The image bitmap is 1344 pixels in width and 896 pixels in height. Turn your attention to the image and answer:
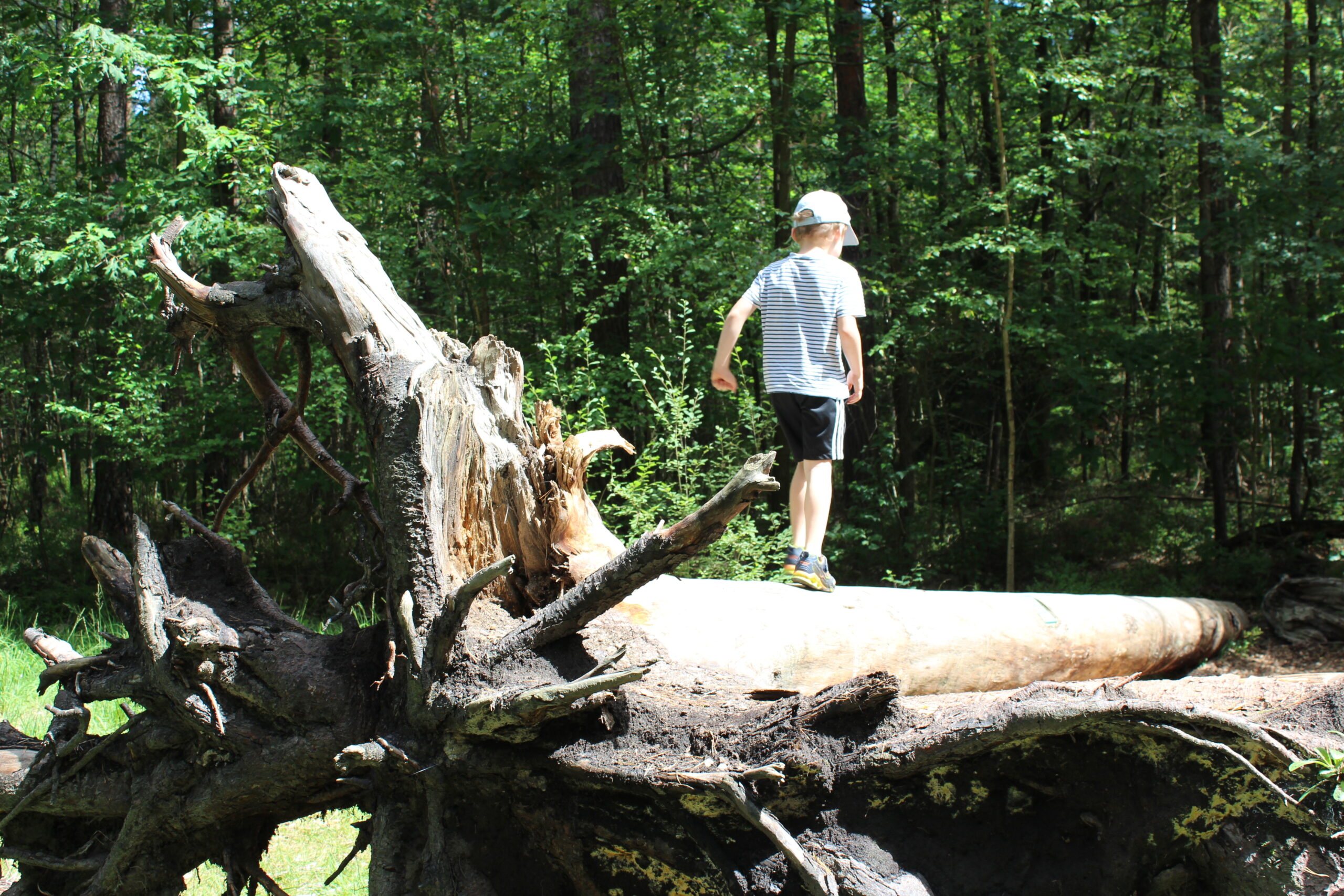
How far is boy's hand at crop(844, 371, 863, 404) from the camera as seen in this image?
4.29 m

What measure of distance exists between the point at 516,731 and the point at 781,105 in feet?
24.0

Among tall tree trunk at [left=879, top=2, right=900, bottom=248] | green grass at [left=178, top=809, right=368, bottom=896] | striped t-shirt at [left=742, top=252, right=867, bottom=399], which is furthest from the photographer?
tall tree trunk at [left=879, top=2, right=900, bottom=248]

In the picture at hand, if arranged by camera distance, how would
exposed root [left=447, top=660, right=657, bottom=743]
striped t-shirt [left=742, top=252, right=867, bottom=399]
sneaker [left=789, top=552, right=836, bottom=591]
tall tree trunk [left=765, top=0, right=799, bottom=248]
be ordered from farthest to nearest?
tall tree trunk [left=765, top=0, right=799, bottom=248]
striped t-shirt [left=742, top=252, right=867, bottom=399]
sneaker [left=789, top=552, right=836, bottom=591]
exposed root [left=447, top=660, right=657, bottom=743]

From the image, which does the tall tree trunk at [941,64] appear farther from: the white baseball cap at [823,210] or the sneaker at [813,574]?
the sneaker at [813,574]

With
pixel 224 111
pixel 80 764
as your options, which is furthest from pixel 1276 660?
pixel 224 111

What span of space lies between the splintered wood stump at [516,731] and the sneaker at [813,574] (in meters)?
0.59

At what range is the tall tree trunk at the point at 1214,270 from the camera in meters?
6.91

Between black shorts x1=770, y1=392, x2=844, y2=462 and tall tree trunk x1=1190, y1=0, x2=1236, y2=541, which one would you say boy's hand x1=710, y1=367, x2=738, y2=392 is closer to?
black shorts x1=770, y1=392, x2=844, y2=462

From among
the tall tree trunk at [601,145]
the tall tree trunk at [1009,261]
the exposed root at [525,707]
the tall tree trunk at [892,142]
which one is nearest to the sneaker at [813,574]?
the exposed root at [525,707]

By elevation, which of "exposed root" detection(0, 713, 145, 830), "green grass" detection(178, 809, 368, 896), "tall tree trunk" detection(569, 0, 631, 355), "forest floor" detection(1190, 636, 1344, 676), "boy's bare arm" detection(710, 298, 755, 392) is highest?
"tall tree trunk" detection(569, 0, 631, 355)

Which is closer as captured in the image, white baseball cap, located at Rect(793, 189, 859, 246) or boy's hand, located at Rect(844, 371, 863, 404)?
boy's hand, located at Rect(844, 371, 863, 404)

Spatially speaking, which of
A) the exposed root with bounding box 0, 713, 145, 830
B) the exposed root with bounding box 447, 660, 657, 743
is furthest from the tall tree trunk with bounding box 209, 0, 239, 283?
the exposed root with bounding box 447, 660, 657, 743

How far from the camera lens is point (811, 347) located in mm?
4422

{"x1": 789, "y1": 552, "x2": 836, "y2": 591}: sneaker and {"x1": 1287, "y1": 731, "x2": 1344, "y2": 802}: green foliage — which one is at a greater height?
{"x1": 1287, "y1": 731, "x2": 1344, "y2": 802}: green foliage
